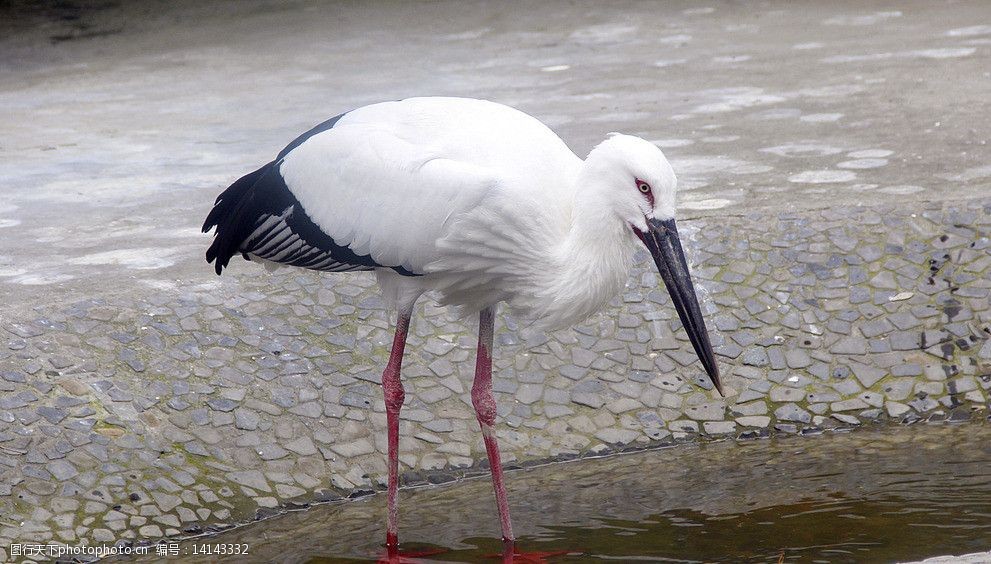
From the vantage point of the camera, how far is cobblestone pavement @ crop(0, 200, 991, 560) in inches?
214

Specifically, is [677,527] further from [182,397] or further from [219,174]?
[219,174]

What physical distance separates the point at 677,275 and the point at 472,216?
0.71 meters

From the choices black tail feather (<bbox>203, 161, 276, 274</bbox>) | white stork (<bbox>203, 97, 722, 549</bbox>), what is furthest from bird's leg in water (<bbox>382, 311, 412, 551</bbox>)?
black tail feather (<bbox>203, 161, 276, 274</bbox>)

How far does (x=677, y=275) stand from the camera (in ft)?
14.6

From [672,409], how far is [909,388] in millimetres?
1098

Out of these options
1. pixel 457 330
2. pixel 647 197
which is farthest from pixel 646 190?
pixel 457 330

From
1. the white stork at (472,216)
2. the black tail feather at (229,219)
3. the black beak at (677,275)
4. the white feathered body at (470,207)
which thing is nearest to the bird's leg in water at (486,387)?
the white stork at (472,216)

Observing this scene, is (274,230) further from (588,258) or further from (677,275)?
(677,275)

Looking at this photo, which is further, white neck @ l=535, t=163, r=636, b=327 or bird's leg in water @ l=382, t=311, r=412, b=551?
bird's leg in water @ l=382, t=311, r=412, b=551

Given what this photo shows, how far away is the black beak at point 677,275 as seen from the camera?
14.5 ft

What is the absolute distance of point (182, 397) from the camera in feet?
19.0

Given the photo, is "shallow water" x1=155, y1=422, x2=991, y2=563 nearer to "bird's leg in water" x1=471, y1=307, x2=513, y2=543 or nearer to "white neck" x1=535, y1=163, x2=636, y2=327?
"bird's leg in water" x1=471, y1=307, x2=513, y2=543

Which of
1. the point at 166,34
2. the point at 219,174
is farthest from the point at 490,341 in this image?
the point at 166,34

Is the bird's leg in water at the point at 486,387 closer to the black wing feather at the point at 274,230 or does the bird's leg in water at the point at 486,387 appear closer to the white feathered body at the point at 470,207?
the white feathered body at the point at 470,207
